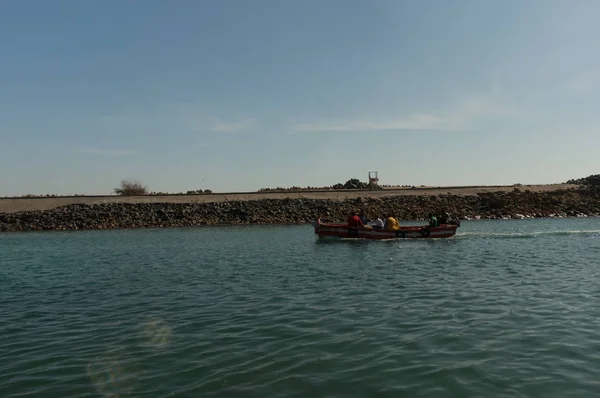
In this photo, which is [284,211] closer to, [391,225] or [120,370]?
Result: [391,225]

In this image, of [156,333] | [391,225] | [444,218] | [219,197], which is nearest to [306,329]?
[156,333]

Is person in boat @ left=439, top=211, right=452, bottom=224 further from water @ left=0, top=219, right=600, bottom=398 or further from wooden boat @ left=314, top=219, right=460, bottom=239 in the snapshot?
water @ left=0, top=219, right=600, bottom=398

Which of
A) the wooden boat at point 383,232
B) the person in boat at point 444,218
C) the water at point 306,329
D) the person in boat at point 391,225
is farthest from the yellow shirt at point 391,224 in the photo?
the water at point 306,329

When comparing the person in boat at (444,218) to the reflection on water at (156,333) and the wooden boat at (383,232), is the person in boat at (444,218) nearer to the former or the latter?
the wooden boat at (383,232)

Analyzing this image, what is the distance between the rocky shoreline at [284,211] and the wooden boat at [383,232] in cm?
1503

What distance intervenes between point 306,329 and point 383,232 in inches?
832

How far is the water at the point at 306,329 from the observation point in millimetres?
7332

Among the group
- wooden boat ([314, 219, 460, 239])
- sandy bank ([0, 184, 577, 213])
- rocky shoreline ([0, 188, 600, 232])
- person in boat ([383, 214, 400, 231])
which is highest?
sandy bank ([0, 184, 577, 213])

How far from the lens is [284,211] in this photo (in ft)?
159

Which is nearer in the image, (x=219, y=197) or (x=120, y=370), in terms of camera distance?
(x=120, y=370)

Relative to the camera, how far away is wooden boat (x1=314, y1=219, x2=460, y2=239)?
3061cm

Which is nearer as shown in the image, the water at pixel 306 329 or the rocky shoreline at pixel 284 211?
the water at pixel 306 329

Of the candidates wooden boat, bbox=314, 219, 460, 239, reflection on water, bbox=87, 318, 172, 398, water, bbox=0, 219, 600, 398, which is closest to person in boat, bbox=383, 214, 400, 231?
wooden boat, bbox=314, 219, 460, 239

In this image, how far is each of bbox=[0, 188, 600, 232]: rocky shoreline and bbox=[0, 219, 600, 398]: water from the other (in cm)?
2629
